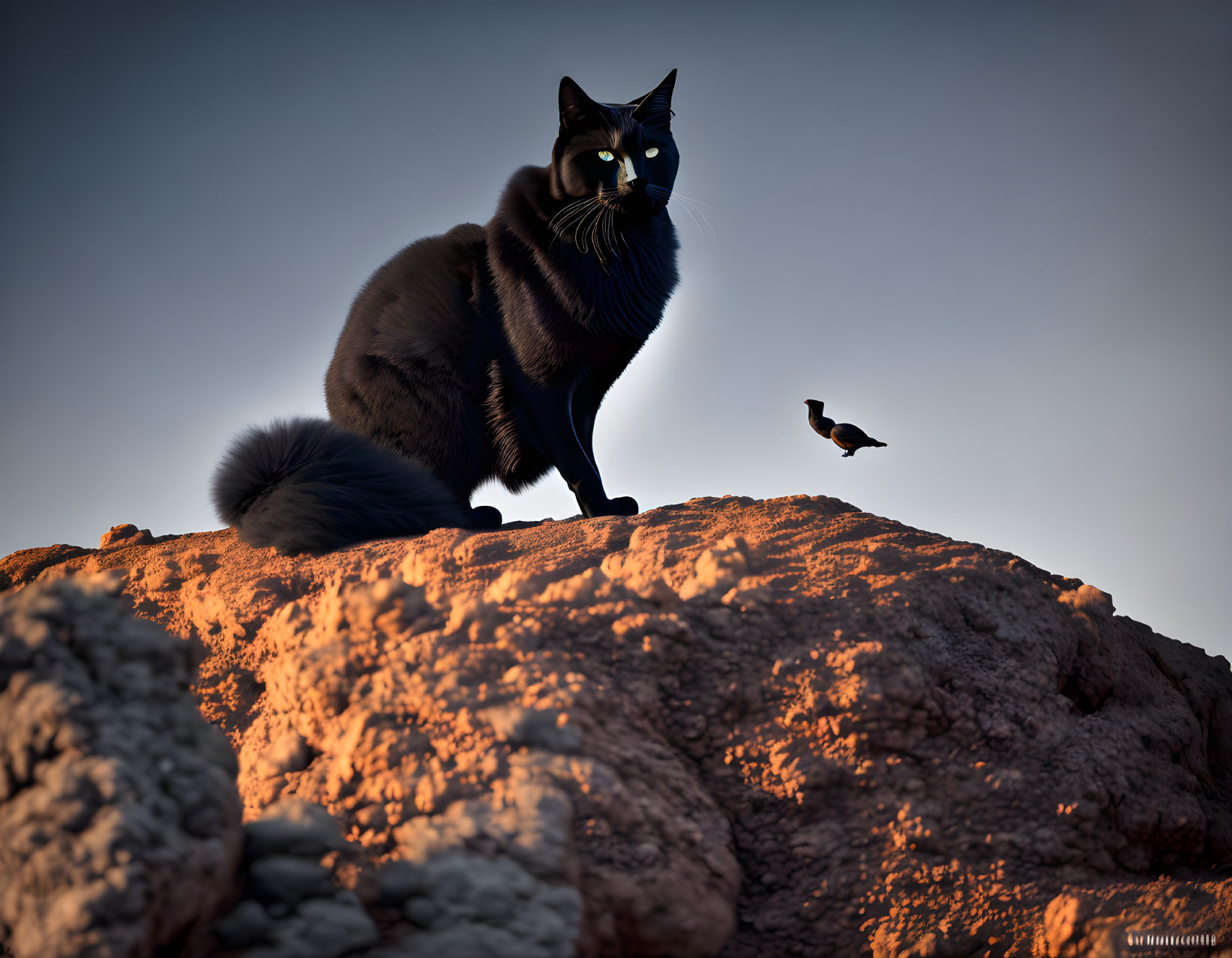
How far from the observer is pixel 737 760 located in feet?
5.01

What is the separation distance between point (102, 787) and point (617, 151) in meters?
2.65

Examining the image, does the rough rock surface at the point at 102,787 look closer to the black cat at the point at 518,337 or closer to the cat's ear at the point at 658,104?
the black cat at the point at 518,337

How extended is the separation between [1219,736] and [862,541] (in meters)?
1.14

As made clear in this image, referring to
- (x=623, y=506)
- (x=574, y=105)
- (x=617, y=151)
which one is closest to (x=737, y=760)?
(x=623, y=506)

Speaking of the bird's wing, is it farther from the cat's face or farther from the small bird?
the cat's face

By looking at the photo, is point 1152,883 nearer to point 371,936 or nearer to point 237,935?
point 371,936

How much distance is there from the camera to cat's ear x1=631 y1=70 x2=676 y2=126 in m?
3.14

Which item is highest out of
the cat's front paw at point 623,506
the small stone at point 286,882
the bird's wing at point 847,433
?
the bird's wing at point 847,433

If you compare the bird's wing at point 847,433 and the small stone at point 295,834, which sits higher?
the bird's wing at point 847,433

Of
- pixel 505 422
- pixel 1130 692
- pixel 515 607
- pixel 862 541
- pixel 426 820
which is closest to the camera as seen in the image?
pixel 426 820

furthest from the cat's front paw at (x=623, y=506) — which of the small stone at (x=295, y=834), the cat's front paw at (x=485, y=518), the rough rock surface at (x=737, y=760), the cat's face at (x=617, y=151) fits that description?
the small stone at (x=295, y=834)

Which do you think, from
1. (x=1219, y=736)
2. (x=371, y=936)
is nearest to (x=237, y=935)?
(x=371, y=936)

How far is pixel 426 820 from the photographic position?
1.26 metres

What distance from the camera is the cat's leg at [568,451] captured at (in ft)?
9.78
